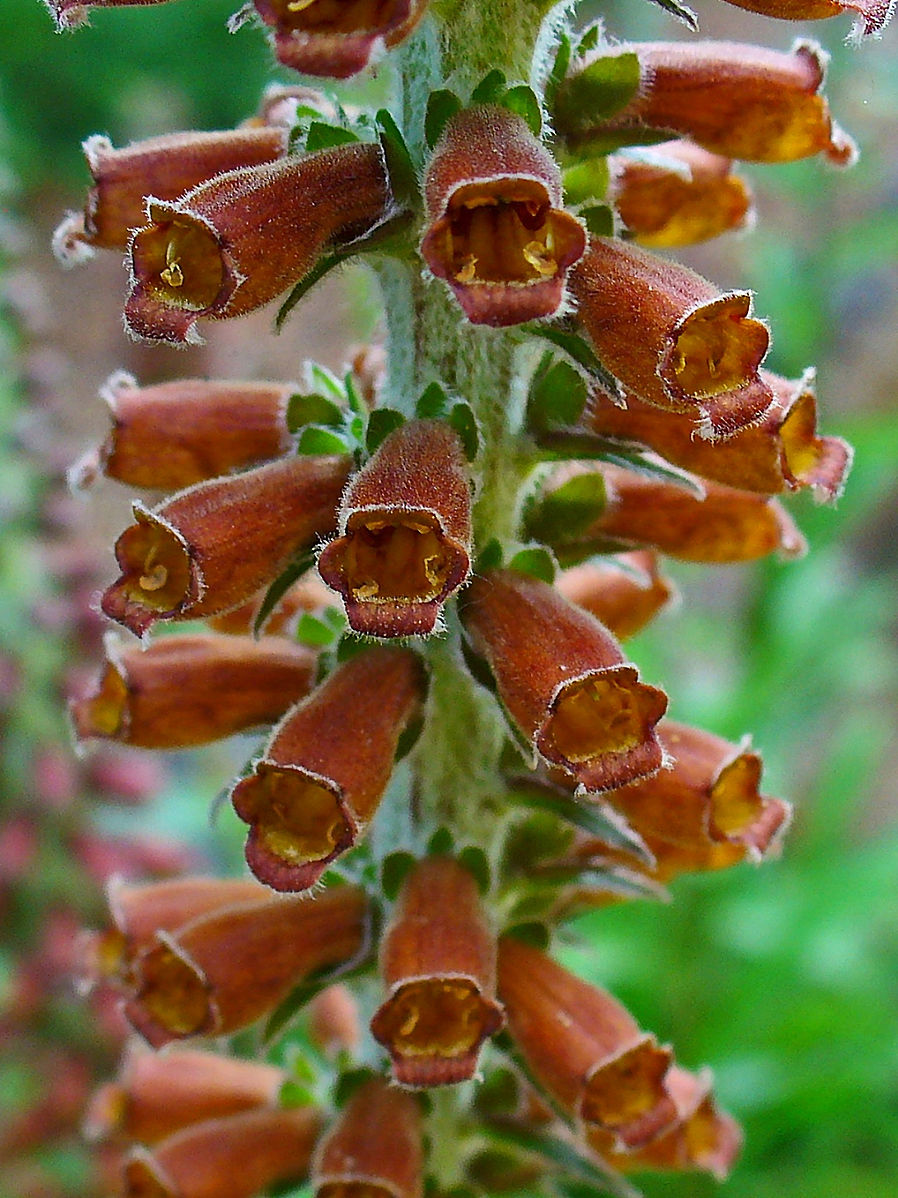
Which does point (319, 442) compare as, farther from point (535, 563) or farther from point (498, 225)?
point (498, 225)

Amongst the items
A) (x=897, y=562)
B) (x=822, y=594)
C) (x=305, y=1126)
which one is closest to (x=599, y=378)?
(x=305, y=1126)

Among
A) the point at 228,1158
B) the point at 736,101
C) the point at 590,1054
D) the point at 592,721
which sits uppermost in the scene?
the point at 736,101

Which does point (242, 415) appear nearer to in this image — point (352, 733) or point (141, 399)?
point (141, 399)

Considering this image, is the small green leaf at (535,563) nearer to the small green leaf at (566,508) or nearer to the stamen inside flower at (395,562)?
the small green leaf at (566,508)

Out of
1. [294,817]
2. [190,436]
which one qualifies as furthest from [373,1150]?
[190,436]

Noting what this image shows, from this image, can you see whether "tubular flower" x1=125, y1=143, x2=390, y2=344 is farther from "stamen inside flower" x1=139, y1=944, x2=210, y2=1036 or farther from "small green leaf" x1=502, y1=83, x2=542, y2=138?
"stamen inside flower" x1=139, y1=944, x2=210, y2=1036

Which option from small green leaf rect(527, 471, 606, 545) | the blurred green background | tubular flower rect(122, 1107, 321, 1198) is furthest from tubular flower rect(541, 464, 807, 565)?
the blurred green background
